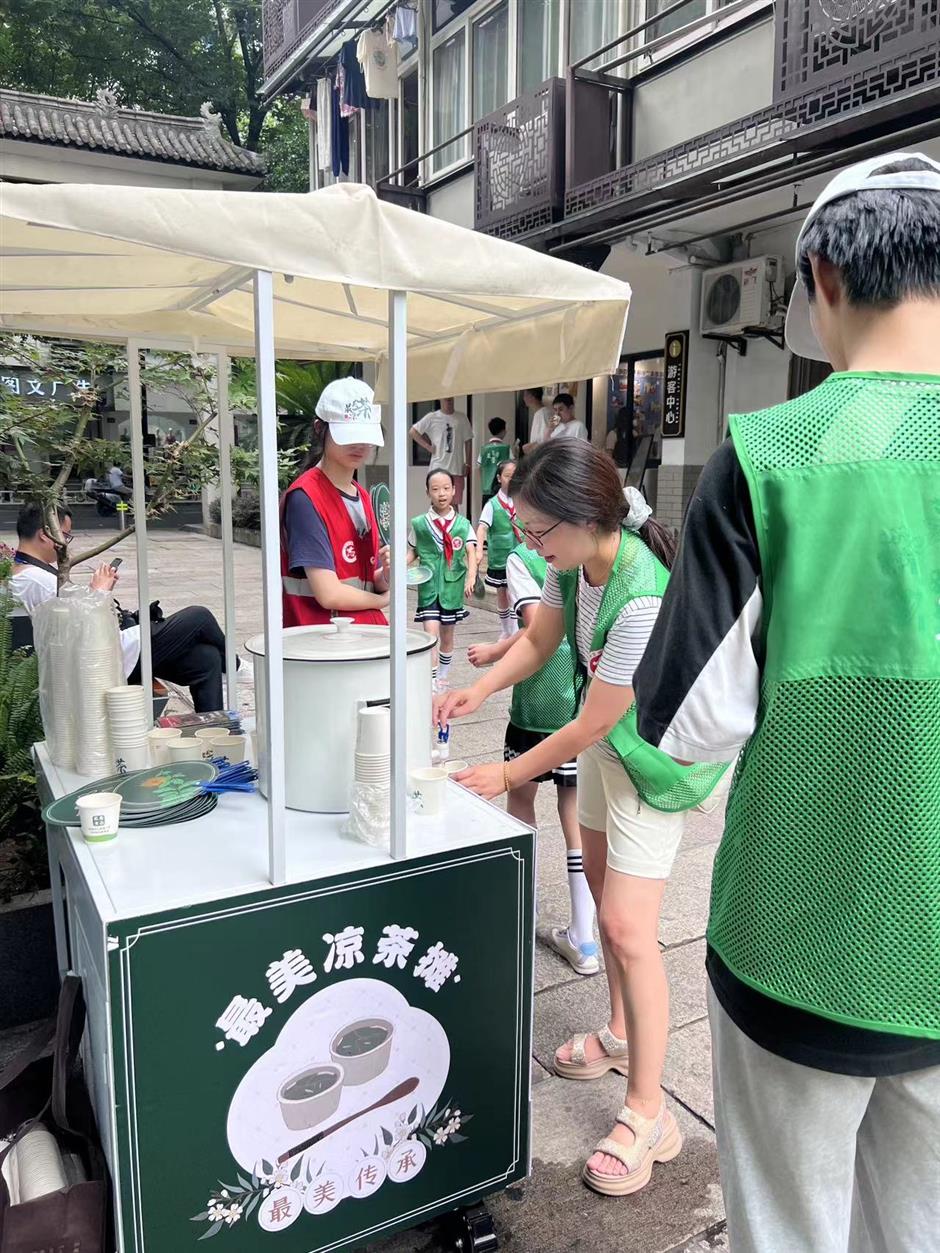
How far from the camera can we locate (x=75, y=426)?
17.4ft

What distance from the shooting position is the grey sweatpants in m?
1.21

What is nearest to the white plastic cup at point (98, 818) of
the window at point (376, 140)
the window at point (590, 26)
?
the window at point (590, 26)

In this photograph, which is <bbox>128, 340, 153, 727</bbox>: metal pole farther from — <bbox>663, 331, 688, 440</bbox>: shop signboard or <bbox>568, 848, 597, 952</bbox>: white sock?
<bbox>663, 331, 688, 440</bbox>: shop signboard

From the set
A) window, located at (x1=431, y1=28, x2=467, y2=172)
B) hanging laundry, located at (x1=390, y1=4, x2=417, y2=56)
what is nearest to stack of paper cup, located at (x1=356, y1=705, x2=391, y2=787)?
window, located at (x1=431, y1=28, x2=467, y2=172)

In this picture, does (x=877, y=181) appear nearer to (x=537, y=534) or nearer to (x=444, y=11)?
(x=537, y=534)

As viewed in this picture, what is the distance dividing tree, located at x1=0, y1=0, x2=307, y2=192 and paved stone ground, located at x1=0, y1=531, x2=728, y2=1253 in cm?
2571

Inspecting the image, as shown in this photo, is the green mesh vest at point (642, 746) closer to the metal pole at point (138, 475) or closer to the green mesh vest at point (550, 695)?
the green mesh vest at point (550, 695)

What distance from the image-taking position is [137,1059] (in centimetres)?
167

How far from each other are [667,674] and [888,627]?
0.88ft

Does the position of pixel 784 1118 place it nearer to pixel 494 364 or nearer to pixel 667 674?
pixel 667 674

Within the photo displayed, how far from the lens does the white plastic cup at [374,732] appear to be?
1.98 m

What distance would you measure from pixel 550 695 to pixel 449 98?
1094cm

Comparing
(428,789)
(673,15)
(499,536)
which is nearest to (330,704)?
(428,789)

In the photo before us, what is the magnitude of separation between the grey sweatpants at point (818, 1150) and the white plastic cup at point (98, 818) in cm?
130
